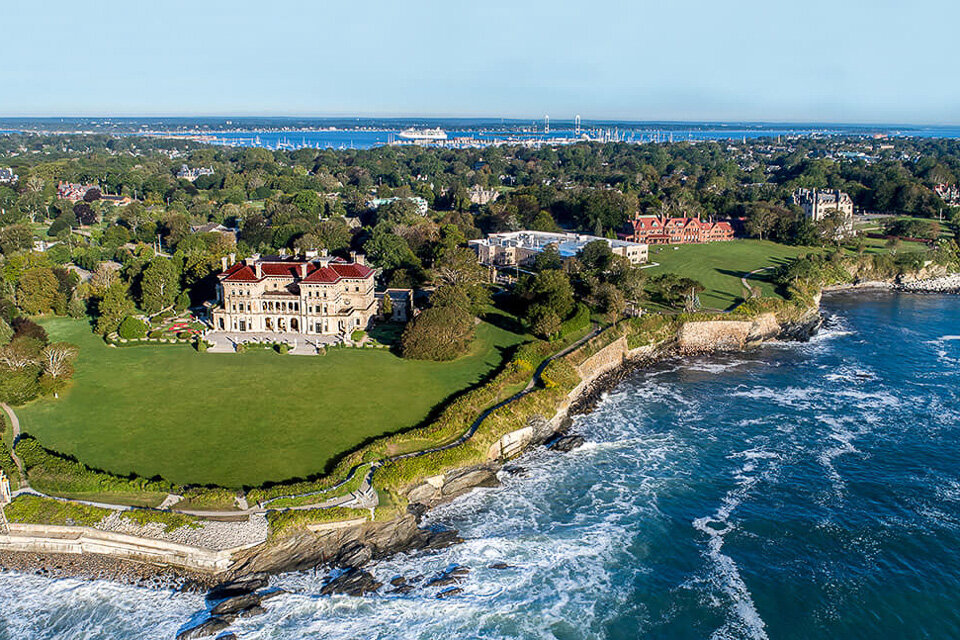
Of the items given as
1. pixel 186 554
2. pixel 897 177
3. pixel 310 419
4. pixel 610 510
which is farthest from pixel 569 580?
pixel 897 177

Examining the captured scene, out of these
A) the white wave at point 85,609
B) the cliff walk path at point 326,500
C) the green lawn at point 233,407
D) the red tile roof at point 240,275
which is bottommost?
the white wave at point 85,609

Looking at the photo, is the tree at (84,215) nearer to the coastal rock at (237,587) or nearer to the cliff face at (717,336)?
the cliff face at (717,336)

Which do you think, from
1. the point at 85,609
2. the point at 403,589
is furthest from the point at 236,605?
the point at 403,589

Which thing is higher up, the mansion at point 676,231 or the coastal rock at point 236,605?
the mansion at point 676,231

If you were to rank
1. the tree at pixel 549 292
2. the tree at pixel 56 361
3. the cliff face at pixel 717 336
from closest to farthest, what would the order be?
1. the tree at pixel 56 361
2. the tree at pixel 549 292
3. the cliff face at pixel 717 336

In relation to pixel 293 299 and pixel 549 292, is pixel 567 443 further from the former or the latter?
pixel 293 299

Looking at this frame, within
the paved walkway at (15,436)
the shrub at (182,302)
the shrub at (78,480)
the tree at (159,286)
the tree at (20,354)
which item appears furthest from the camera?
the shrub at (182,302)

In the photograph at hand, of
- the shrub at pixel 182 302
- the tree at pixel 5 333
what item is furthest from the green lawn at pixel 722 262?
the tree at pixel 5 333

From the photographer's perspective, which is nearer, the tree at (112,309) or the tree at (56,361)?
the tree at (56,361)
